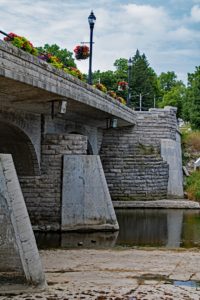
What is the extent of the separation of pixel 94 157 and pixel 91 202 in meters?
1.64

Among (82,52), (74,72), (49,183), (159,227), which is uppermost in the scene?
(82,52)

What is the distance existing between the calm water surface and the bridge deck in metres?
4.16

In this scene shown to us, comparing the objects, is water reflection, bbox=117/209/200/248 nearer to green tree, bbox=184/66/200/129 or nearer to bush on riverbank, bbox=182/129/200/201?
bush on riverbank, bbox=182/129/200/201

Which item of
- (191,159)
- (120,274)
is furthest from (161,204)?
(120,274)

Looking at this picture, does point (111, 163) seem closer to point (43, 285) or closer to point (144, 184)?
point (144, 184)

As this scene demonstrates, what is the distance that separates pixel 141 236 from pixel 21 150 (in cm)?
510

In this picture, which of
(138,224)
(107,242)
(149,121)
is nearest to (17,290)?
(107,242)

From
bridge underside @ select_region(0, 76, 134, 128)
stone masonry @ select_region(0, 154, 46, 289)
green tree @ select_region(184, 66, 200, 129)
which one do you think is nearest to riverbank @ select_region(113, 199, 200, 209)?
bridge underside @ select_region(0, 76, 134, 128)

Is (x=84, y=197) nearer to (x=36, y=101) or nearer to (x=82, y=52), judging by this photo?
(x=36, y=101)

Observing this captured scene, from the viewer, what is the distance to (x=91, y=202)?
19.2 m

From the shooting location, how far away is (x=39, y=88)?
1378 centimetres

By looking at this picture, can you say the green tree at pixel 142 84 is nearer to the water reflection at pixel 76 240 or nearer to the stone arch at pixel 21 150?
the stone arch at pixel 21 150

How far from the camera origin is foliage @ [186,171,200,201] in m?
31.0

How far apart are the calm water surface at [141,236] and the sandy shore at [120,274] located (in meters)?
1.50
